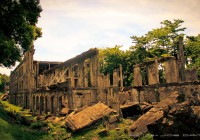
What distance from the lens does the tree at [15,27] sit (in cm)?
1562

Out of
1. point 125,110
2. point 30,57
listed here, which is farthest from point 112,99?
point 30,57

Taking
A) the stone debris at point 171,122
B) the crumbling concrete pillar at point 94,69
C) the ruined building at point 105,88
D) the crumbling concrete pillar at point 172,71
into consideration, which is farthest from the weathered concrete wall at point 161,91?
the crumbling concrete pillar at point 94,69

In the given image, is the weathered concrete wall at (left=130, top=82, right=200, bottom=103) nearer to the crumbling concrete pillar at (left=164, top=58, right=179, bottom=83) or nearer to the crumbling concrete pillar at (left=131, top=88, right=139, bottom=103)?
the crumbling concrete pillar at (left=131, top=88, right=139, bottom=103)

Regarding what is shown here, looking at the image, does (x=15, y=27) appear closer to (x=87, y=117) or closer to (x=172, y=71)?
(x=87, y=117)

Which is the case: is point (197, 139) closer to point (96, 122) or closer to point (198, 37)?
point (96, 122)

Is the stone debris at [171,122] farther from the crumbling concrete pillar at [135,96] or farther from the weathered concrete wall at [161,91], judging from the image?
the crumbling concrete pillar at [135,96]

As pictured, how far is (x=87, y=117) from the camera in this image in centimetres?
1561

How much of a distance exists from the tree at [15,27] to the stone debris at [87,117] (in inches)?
268

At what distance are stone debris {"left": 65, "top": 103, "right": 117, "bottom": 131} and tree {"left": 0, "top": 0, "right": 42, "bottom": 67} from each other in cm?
682

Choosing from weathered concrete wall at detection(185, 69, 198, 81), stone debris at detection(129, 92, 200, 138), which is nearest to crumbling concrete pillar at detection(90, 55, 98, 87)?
stone debris at detection(129, 92, 200, 138)

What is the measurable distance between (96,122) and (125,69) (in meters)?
26.1

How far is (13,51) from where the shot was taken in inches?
641

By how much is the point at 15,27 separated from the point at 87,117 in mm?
8991

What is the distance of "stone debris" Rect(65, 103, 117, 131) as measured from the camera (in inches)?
587
